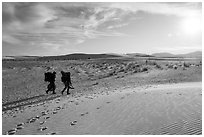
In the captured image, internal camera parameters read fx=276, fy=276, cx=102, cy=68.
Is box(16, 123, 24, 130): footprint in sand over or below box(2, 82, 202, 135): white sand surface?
below

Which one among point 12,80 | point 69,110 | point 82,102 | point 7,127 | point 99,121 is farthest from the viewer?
point 12,80

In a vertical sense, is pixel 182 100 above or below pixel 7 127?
above

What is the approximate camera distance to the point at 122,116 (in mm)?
9344

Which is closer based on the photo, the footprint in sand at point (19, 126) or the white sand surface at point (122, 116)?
the white sand surface at point (122, 116)

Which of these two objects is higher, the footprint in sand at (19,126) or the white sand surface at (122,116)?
the white sand surface at (122,116)

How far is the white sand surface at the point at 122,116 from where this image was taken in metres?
7.98

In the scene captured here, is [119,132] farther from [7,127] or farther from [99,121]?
[7,127]

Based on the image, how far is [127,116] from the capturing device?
30.5 ft

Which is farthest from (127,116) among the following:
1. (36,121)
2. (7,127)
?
(7,127)

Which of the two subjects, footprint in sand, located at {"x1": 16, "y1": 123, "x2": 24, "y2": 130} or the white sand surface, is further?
footprint in sand, located at {"x1": 16, "y1": 123, "x2": 24, "y2": 130}

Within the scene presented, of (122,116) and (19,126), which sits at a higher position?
(122,116)

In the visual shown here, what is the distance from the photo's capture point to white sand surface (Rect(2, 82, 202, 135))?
26.2ft

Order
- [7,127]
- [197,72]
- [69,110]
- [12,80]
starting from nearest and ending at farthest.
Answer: [7,127] < [69,110] < [197,72] < [12,80]

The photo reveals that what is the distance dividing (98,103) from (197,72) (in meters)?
12.9
